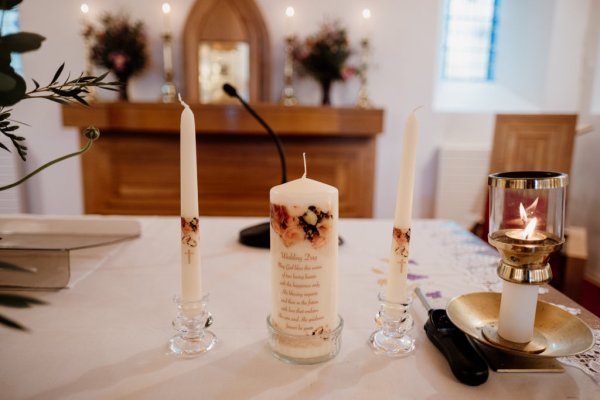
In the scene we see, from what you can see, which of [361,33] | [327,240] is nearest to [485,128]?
[361,33]

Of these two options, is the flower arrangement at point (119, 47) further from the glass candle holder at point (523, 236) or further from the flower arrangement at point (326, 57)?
the glass candle holder at point (523, 236)

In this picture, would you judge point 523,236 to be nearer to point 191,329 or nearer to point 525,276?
point 525,276

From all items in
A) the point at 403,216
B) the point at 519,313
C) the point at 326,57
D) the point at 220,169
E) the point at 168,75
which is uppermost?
the point at 326,57

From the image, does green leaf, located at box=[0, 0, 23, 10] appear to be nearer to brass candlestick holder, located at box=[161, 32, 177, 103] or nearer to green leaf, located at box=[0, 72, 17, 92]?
green leaf, located at box=[0, 72, 17, 92]

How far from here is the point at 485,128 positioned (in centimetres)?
294

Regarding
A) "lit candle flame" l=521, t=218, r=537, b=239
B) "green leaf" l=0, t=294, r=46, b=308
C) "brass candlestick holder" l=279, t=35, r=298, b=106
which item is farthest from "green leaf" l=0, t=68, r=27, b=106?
"brass candlestick holder" l=279, t=35, r=298, b=106

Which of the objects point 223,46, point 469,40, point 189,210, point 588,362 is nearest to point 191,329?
point 189,210

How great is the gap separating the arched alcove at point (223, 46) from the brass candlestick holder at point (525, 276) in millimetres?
2297

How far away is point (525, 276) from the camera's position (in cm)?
50

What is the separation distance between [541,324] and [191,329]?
46cm

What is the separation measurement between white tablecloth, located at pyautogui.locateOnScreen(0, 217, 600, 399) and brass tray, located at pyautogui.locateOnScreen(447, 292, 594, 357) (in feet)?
0.11

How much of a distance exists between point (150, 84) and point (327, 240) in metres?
2.64

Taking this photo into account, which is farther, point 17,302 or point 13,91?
point 13,91

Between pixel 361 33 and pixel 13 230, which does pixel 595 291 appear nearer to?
pixel 361 33
